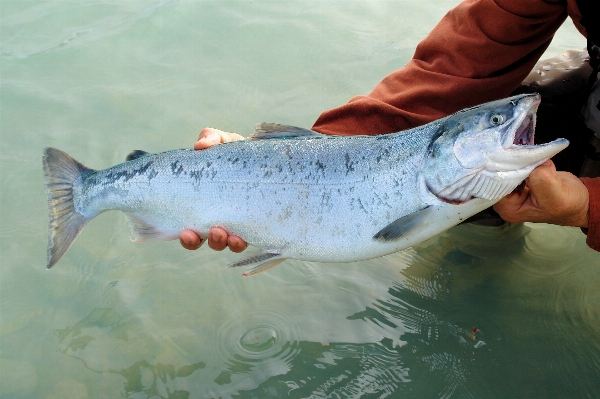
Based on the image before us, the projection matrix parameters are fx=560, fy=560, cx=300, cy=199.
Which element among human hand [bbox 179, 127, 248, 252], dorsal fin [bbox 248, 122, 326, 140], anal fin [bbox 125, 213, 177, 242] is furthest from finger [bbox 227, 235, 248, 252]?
dorsal fin [bbox 248, 122, 326, 140]

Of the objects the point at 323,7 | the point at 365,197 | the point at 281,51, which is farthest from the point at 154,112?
the point at 365,197

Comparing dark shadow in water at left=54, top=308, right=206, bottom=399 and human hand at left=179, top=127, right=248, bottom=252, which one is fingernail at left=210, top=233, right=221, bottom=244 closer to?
human hand at left=179, top=127, right=248, bottom=252

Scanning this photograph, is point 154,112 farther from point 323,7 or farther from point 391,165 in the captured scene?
point 391,165

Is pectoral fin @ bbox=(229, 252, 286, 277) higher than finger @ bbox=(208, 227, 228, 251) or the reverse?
the reverse

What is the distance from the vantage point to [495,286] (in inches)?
155

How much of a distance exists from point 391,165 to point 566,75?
2133 mm

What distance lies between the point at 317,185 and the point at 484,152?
2.84ft

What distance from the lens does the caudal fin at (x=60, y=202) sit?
335 centimetres

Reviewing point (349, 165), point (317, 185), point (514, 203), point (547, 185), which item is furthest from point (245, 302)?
point (547, 185)

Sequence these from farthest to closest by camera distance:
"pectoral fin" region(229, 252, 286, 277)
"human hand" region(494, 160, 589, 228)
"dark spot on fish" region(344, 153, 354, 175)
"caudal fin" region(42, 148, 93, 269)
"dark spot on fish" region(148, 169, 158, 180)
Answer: "caudal fin" region(42, 148, 93, 269)
"dark spot on fish" region(148, 169, 158, 180)
"pectoral fin" region(229, 252, 286, 277)
"dark spot on fish" region(344, 153, 354, 175)
"human hand" region(494, 160, 589, 228)

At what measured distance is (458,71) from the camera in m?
3.88

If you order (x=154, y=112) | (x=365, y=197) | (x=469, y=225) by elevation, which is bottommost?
(x=469, y=225)

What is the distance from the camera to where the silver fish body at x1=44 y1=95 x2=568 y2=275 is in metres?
2.70

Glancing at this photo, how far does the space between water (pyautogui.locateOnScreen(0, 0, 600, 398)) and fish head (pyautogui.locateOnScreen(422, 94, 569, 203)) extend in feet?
4.08
